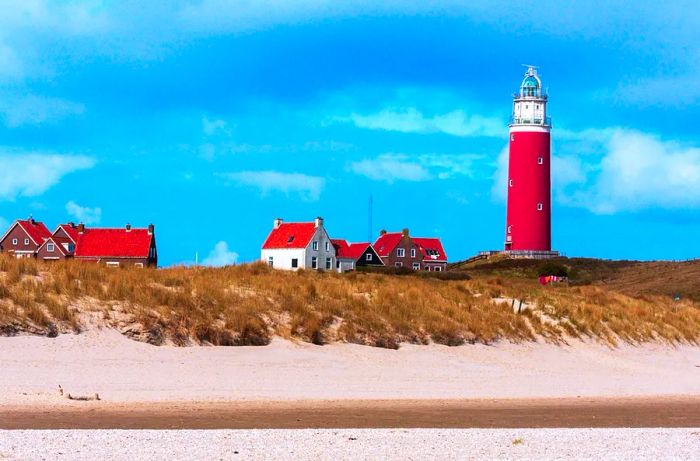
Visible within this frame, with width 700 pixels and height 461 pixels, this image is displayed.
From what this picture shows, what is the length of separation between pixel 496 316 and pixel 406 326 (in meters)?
3.44

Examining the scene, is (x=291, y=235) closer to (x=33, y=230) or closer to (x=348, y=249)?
(x=348, y=249)

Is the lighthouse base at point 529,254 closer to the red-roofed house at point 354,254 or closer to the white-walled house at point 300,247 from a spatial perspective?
→ the red-roofed house at point 354,254

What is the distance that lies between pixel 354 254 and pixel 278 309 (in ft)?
165

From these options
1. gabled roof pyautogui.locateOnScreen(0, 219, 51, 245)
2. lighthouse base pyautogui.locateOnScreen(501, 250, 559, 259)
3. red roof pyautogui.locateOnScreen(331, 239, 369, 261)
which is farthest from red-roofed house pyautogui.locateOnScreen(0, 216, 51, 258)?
lighthouse base pyautogui.locateOnScreen(501, 250, 559, 259)

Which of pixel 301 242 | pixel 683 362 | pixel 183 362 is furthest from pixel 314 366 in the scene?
pixel 301 242

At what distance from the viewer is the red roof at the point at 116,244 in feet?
214

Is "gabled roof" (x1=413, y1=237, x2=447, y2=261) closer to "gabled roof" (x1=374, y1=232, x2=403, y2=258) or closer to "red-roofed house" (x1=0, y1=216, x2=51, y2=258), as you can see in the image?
"gabled roof" (x1=374, y1=232, x2=403, y2=258)

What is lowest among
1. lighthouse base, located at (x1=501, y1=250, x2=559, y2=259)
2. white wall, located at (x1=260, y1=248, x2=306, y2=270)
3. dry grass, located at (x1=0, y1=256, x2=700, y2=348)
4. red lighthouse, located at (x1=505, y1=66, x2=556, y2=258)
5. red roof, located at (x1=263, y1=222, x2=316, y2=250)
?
dry grass, located at (x1=0, y1=256, x2=700, y2=348)

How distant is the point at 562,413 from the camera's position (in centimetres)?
1716

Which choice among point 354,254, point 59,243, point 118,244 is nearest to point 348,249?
point 354,254

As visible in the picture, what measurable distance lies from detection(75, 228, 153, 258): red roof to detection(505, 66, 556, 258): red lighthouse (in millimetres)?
25929

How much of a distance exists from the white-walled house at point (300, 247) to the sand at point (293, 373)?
135 ft

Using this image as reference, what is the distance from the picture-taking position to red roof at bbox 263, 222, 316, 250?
64938mm

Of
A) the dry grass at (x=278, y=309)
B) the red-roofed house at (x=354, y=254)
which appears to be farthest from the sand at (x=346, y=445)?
the red-roofed house at (x=354, y=254)
